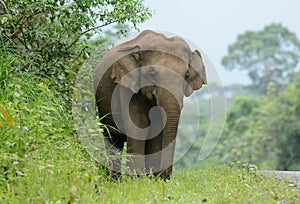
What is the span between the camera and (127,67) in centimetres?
890

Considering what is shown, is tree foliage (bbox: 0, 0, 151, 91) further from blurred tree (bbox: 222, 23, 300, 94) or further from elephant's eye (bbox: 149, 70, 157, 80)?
blurred tree (bbox: 222, 23, 300, 94)

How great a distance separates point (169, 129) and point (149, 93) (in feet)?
1.91

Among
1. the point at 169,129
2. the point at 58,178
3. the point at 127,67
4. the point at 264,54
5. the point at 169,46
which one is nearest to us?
the point at 58,178

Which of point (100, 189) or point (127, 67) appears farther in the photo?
point (127, 67)

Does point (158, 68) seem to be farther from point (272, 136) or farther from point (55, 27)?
point (272, 136)

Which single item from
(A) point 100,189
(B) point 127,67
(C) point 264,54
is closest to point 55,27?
(B) point 127,67

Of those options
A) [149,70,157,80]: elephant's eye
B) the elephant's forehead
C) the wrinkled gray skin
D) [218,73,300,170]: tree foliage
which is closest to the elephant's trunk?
the wrinkled gray skin

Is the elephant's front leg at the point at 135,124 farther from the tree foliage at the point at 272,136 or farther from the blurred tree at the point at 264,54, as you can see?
the blurred tree at the point at 264,54

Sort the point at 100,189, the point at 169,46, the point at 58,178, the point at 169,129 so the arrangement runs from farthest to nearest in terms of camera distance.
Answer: the point at 169,46
the point at 169,129
the point at 100,189
the point at 58,178

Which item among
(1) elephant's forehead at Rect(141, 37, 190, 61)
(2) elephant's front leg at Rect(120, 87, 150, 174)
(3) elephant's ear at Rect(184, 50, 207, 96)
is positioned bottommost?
(2) elephant's front leg at Rect(120, 87, 150, 174)

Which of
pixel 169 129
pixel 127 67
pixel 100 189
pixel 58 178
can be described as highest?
pixel 127 67

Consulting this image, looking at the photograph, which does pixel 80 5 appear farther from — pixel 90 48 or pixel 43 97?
pixel 43 97

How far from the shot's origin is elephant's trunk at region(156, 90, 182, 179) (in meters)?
8.30

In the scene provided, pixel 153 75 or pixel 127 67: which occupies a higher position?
pixel 127 67
